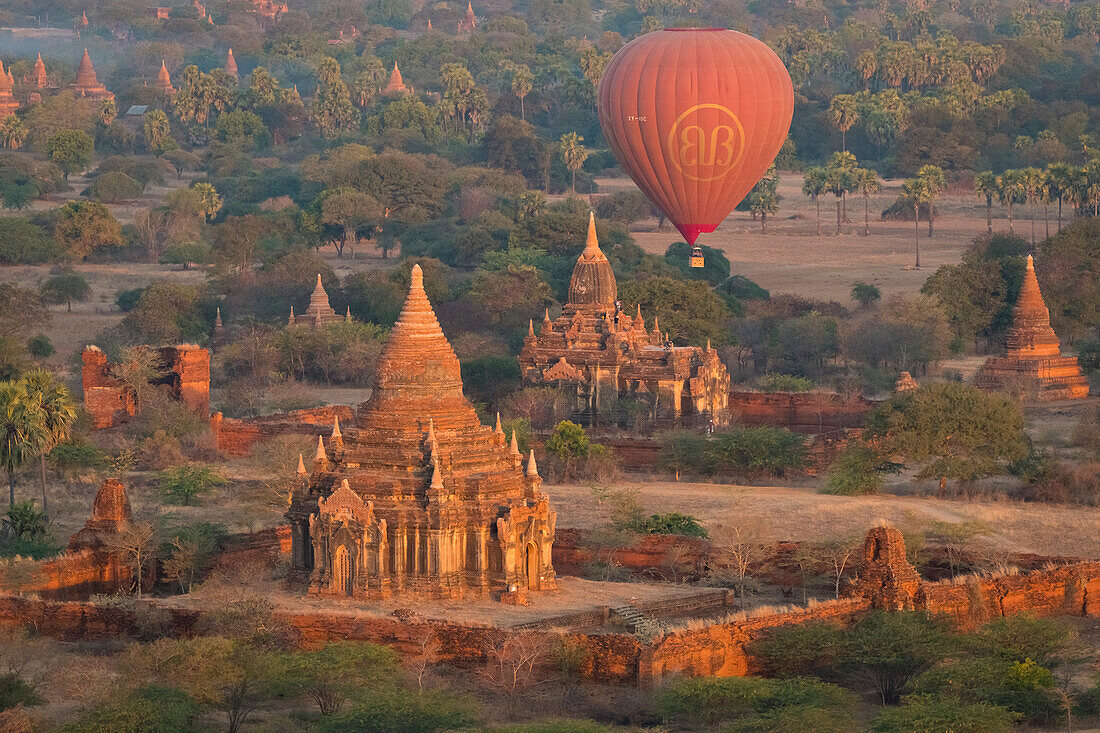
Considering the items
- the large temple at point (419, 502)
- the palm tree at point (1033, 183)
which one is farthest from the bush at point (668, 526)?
the palm tree at point (1033, 183)

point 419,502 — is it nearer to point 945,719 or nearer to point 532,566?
point 532,566

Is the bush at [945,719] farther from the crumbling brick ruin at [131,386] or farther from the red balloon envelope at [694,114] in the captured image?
the red balloon envelope at [694,114]

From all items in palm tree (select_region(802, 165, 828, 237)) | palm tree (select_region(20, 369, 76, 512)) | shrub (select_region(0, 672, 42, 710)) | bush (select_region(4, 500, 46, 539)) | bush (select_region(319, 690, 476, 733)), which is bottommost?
bush (select_region(319, 690, 476, 733))

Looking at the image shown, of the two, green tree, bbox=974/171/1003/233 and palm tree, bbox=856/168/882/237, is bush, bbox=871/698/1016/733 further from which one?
palm tree, bbox=856/168/882/237

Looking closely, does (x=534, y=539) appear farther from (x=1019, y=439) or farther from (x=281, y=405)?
(x=281, y=405)

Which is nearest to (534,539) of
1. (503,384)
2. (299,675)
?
(299,675)

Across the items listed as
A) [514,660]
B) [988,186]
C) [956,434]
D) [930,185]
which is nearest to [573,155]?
[930,185]

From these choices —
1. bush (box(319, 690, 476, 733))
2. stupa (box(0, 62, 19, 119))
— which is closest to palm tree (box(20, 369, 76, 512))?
bush (box(319, 690, 476, 733))
